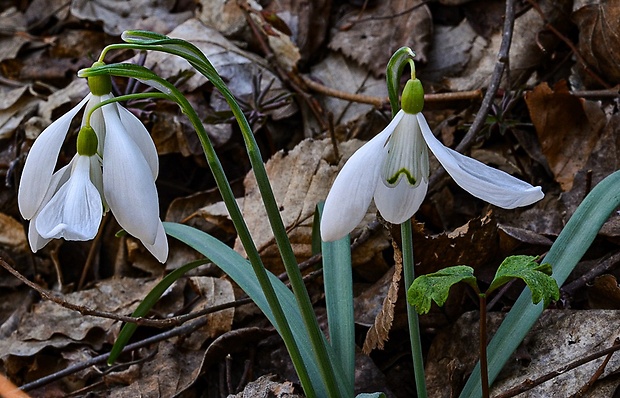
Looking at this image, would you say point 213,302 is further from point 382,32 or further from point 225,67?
point 382,32

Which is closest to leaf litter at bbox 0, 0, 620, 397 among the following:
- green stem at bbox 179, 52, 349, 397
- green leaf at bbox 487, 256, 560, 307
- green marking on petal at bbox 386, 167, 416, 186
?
green stem at bbox 179, 52, 349, 397

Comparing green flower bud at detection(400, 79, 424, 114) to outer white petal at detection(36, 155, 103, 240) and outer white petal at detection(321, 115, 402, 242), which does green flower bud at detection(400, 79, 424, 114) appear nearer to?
outer white petal at detection(321, 115, 402, 242)

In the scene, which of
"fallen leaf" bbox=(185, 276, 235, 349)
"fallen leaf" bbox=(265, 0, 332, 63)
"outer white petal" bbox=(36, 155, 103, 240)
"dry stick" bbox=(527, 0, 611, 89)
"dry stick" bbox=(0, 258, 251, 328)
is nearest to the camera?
"outer white petal" bbox=(36, 155, 103, 240)

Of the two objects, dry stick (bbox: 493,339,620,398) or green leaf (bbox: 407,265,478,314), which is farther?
dry stick (bbox: 493,339,620,398)

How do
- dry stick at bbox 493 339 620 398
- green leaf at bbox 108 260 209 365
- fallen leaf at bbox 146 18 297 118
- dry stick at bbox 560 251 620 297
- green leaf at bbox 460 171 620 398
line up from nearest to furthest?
dry stick at bbox 493 339 620 398
green leaf at bbox 460 171 620 398
dry stick at bbox 560 251 620 297
green leaf at bbox 108 260 209 365
fallen leaf at bbox 146 18 297 118

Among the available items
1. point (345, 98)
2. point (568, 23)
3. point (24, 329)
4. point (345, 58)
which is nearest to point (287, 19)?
point (345, 58)

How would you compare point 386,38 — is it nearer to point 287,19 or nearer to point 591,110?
point 287,19
